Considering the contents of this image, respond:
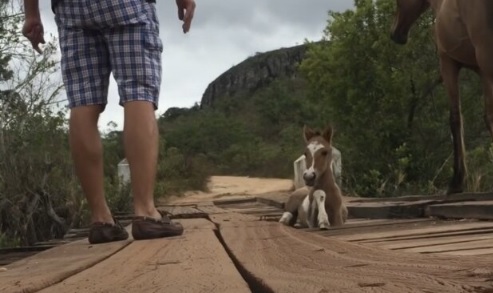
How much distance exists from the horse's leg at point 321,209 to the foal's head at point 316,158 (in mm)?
86

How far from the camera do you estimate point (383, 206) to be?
5.92 metres

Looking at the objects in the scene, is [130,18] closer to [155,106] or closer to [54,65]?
[155,106]

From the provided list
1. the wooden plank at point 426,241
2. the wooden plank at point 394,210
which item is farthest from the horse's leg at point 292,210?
the wooden plank at point 426,241

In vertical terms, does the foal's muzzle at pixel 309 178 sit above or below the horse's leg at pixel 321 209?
above

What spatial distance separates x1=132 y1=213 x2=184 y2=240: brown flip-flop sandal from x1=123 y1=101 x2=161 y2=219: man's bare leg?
16 centimetres

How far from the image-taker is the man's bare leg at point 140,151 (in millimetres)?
3758

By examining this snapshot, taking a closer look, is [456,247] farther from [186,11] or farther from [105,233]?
[186,11]

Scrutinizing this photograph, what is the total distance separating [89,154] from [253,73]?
8582cm

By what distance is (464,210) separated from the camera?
4664 mm

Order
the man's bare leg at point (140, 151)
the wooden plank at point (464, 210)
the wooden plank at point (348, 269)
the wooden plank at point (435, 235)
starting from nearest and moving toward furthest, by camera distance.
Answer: the wooden plank at point (348, 269)
the wooden plank at point (435, 235)
the man's bare leg at point (140, 151)
the wooden plank at point (464, 210)

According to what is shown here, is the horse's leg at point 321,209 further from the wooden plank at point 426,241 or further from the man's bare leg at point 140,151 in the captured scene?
the wooden plank at point 426,241

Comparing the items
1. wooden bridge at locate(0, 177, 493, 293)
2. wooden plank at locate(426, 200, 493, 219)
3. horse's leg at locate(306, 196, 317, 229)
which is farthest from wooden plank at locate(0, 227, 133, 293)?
horse's leg at locate(306, 196, 317, 229)

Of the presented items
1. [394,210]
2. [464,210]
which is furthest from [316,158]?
[464,210]

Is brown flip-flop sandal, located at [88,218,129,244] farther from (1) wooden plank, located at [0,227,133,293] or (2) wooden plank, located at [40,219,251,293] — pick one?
(2) wooden plank, located at [40,219,251,293]
